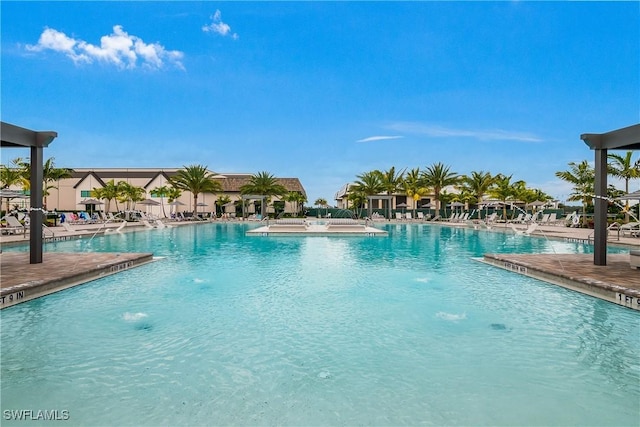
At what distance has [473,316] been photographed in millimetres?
6199

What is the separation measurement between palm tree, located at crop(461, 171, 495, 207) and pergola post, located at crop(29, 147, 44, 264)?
40.6 meters

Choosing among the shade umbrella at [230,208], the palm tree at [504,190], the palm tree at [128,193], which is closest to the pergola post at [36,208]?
the palm tree at [128,193]

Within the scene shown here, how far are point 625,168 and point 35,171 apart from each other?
104ft

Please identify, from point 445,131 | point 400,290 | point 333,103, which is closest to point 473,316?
point 400,290

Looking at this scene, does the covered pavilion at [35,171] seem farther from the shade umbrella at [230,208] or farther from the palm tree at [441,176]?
the palm tree at [441,176]

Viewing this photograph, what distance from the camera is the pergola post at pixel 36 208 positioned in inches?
362

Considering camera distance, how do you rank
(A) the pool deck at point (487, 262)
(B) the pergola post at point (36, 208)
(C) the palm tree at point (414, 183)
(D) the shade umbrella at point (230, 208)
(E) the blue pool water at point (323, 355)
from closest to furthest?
1. (E) the blue pool water at point (323, 355)
2. (A) the pool deck at point (487, 262)
3. (B) the pergola post at point (36, 208)
4. (C) the palm tree at point (414, 183)
5. (D) the shade umbrella at point (230, 208)

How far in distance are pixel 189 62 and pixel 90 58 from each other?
6.84 meters

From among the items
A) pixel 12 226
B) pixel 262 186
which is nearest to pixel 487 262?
pixel 12 226

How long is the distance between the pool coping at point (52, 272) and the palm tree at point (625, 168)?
94.9 ft

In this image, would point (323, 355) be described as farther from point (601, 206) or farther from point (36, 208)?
point (601, 206)

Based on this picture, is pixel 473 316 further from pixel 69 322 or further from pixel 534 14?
pixel 534 14

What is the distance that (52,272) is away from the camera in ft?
27.2

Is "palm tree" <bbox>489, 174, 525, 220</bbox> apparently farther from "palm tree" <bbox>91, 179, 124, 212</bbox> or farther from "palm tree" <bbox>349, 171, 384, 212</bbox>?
"palm tree" <bbox>91, 179, 124, 212</bbox>
